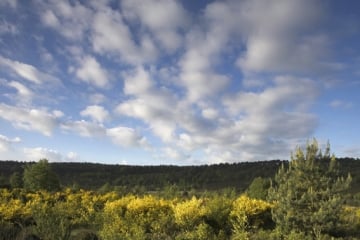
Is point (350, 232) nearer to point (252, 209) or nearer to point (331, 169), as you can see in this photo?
point (331, 169)

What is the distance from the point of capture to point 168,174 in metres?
158

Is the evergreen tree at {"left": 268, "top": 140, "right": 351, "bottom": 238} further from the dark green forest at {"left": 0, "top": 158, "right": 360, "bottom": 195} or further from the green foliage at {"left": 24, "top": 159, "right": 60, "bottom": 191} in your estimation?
the dark green forest at {"left": 0, "top": 158, "right": 360, "bottom": 195}

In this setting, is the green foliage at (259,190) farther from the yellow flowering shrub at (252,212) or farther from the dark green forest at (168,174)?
the dark green forest at (168,174)

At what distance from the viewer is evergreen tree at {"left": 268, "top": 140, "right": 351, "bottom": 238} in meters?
19.7

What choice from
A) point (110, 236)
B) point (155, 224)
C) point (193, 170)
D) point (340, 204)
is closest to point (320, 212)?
point (340, 204)

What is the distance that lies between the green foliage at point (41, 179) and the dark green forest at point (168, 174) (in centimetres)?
6461

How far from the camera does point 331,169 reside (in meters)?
21.0

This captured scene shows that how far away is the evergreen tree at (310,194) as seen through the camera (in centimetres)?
1966

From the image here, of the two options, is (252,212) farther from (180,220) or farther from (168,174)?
(168,174)

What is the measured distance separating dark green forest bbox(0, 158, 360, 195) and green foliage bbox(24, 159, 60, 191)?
64614 mm

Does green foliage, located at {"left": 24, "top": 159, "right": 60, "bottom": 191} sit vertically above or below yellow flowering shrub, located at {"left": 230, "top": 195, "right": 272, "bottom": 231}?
above

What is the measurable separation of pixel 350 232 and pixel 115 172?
155162 millimetres

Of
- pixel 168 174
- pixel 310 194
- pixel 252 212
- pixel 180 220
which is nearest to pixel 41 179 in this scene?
pixel 180 220

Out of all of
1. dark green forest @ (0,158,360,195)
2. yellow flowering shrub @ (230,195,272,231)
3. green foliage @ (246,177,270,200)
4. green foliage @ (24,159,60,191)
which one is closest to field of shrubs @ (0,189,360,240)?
yellow flowering shrub @ (230,195,272,231)
